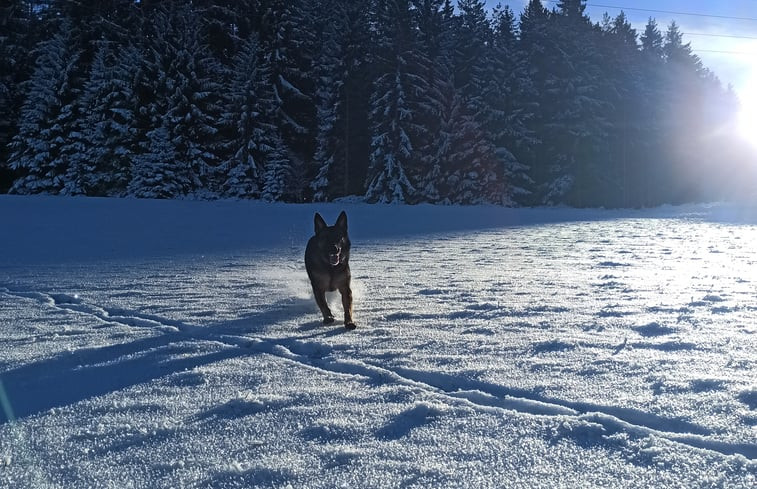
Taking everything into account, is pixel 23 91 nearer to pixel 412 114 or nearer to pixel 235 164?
pixel 235 164

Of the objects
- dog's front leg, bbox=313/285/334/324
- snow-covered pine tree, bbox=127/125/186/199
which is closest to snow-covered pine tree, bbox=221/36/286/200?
snow-covered pine tree, bbox=127/125/186/199

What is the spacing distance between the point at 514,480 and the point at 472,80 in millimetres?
42276

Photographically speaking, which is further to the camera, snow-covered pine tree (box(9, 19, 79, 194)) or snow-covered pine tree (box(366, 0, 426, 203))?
snow-covered pine tree (box(366, 0, 426, 203))

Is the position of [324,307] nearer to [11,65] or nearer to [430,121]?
[430,121]

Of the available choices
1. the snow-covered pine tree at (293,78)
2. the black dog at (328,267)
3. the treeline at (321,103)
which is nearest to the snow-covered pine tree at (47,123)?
the treeline at (321,103)

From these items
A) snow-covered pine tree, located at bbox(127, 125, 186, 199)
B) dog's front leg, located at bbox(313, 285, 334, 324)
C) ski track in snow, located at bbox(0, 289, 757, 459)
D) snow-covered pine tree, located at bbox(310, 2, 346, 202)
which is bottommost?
ski track in snow, located at bbox(0, 289, 757, 459)

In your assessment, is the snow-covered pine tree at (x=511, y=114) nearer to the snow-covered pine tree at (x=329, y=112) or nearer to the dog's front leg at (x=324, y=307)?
the snow-covered pine tree at (x=329, y=112)

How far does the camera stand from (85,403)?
3010 millimetres

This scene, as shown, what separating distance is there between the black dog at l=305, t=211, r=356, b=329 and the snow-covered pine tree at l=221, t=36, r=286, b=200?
28824mm

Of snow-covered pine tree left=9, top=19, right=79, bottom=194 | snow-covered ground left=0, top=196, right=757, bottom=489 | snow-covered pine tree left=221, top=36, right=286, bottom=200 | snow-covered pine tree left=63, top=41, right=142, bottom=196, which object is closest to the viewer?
snow-covered ground left=0, top=196, right=757, bottom=489

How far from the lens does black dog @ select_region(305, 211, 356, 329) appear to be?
5477 mm

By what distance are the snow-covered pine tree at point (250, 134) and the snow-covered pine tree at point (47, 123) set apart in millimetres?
8531

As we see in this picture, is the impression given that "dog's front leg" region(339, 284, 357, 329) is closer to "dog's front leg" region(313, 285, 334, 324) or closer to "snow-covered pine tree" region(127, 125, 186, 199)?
"dog's front leg" region(313, 285, 334, 324)

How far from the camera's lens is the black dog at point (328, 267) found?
5477 mm
